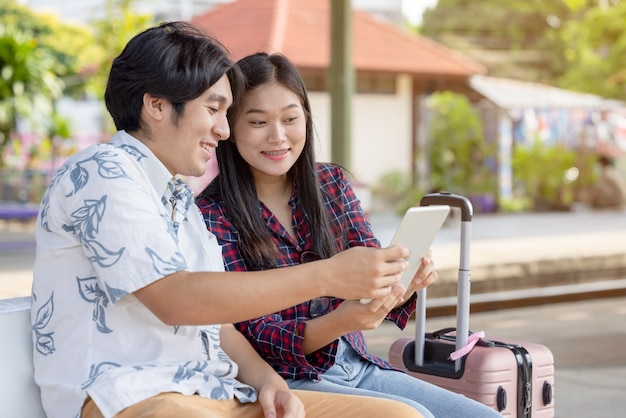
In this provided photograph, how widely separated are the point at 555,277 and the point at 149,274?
7596 mm

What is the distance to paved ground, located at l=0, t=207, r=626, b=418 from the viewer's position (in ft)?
17.0

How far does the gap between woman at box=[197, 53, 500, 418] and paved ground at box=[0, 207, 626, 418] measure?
2342mm

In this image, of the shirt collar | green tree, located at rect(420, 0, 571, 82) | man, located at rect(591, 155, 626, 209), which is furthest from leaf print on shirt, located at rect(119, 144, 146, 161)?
green tree, located at rect(420, 0, 571, 82)

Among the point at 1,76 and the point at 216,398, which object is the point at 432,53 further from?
the point at 216,398

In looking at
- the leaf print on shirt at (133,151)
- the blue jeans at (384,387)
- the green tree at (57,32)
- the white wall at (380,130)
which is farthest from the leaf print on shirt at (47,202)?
the green tree at (57,32)

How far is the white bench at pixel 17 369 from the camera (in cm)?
189

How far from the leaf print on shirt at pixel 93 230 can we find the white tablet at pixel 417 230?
51 cm

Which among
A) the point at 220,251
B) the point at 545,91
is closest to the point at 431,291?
the point at 220,251

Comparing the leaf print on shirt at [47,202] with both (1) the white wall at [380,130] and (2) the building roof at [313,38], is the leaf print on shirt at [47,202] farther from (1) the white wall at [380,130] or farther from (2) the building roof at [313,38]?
(1) the white wall at [380,130]

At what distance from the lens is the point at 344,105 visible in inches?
318

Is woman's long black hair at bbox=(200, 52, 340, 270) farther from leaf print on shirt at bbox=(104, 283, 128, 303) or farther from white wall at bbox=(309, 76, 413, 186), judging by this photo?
white wall at bbox=(309, 76, 413, 186)

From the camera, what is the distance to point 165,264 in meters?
1.69

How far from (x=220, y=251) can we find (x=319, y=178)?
0.47 metres

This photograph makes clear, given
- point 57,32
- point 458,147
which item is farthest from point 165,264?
point 57,32
